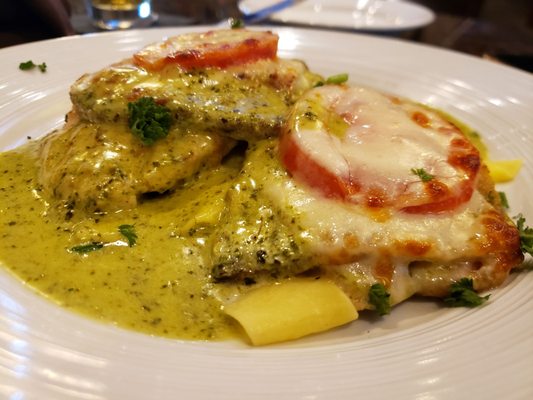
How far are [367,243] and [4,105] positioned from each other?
9.63 ft

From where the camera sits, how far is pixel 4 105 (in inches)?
156

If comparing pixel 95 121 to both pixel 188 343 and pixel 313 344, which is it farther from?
pixel 313 344

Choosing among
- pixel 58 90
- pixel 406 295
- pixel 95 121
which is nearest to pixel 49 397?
pixel 406 295

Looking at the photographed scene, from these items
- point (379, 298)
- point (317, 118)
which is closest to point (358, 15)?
point (317, 118)

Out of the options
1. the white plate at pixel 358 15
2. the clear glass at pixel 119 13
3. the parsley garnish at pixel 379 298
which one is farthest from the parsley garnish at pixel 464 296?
the clear glass at pixel 119 13

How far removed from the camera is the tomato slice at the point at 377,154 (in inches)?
109

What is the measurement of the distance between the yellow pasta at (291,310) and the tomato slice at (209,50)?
5.53ft

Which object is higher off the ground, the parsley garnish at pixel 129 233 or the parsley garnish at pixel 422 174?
the parsley garnish at pixel 422 174

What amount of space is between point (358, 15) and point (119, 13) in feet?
10.5

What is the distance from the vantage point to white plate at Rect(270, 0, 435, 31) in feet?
22.2

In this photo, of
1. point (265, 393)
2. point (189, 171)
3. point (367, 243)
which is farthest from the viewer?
point (189, 171)

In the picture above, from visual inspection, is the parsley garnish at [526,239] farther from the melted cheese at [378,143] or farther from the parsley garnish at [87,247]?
the parsley garnish at [87,247]

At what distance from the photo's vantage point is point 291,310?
8.36 feet

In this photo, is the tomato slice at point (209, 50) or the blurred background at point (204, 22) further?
the blurred background at point (204, 22)
